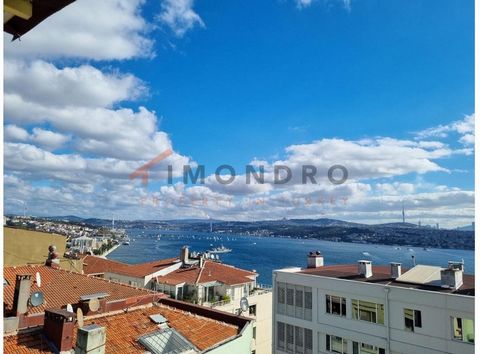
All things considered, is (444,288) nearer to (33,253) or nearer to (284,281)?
(284,281)

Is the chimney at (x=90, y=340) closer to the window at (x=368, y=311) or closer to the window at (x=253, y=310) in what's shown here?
the window at (x=368, y=311)

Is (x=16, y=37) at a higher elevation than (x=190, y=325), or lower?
higher

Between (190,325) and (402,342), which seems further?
(402,342)

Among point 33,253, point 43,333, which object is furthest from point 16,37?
point 33,253

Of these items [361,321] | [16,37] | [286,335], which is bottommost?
[286,335]

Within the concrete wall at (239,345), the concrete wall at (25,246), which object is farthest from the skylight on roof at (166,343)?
the concrete wall at (25,246)

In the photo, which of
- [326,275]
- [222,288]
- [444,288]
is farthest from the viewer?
[222,288]

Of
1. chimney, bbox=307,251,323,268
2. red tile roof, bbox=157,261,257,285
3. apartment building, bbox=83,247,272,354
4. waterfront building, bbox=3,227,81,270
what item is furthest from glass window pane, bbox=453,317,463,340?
waterfront building, bbox=3,227,81,270

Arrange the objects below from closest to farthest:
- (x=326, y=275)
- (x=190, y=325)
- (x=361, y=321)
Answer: (x=190, y=325) < (x=361, y=321) < (x=326, y=275)
